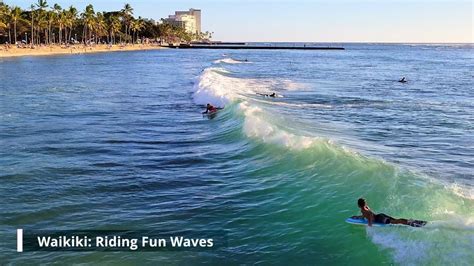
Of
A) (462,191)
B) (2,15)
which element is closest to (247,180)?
(462,191)

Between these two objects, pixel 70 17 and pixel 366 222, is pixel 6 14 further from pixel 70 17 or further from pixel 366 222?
pixel 366 222

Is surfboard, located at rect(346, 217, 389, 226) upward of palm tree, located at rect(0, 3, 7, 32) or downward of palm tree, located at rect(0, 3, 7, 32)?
downward

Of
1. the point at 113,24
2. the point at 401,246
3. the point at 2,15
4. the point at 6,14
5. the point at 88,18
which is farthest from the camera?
the point at 113,24

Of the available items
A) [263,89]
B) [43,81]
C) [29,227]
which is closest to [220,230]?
[29,227]

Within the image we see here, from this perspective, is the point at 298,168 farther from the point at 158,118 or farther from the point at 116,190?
the point at 158,118

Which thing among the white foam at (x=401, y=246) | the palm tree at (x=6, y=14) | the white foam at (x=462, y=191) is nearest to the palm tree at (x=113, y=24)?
the palm tree at (x=6, y=14)

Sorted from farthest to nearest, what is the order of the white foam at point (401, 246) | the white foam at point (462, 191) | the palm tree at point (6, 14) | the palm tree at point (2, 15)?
the palm tree at point (6, 14), the palm tree at point (2, 15), the white foam at point (462, 191), the white foam at point (401, 246)

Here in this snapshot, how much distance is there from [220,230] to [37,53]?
109 meters

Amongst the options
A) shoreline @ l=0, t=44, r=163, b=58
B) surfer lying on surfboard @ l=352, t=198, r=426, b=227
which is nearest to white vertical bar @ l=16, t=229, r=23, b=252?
surfer lying on surfboard @ l=352, t=198, r=426, b=227

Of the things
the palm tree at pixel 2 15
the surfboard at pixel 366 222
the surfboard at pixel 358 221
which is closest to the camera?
the surfboard at pixel 366 222

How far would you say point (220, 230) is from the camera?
1015cm

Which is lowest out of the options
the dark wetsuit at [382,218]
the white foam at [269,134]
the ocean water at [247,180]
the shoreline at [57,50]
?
the ocean water at [247,180]

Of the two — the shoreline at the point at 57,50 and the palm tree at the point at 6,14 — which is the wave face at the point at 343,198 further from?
the palm tree at the point at 6,14

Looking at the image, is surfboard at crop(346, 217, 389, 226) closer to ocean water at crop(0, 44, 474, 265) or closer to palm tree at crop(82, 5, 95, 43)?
ocean water at crop(0, 44, 474, 265)
